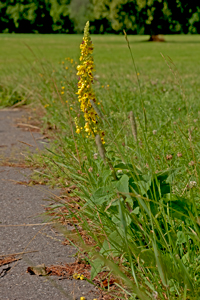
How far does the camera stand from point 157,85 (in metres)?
6.32

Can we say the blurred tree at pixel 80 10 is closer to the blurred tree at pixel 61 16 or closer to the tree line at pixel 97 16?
the tree line at pixel 97 16

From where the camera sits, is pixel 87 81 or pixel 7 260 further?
pixel 7 260

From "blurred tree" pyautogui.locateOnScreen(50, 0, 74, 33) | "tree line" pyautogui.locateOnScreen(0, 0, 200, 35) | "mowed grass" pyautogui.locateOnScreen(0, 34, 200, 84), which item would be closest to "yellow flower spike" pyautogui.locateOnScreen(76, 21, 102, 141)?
"mowed grass" pyautogui.locateOnScreen(0, 34, 200, 84)

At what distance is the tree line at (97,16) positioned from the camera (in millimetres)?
25422

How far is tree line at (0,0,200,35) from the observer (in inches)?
1001

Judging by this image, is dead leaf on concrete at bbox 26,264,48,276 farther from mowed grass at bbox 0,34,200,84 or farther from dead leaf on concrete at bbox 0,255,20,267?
mowed grass at bbox 0,34,200,84

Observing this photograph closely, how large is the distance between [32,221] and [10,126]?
297cm

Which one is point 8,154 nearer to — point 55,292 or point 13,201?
point 13,201

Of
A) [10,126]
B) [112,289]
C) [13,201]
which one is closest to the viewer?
[112,289]

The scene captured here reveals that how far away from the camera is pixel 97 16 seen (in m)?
29.9

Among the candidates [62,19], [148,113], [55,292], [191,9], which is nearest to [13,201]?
[55,292]

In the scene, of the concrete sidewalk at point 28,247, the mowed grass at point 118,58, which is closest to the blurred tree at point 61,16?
the mowed grass at point 118,58

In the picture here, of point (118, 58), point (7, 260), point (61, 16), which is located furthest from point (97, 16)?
point (7, 260)

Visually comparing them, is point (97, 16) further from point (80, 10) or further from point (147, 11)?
point (80, 10)
